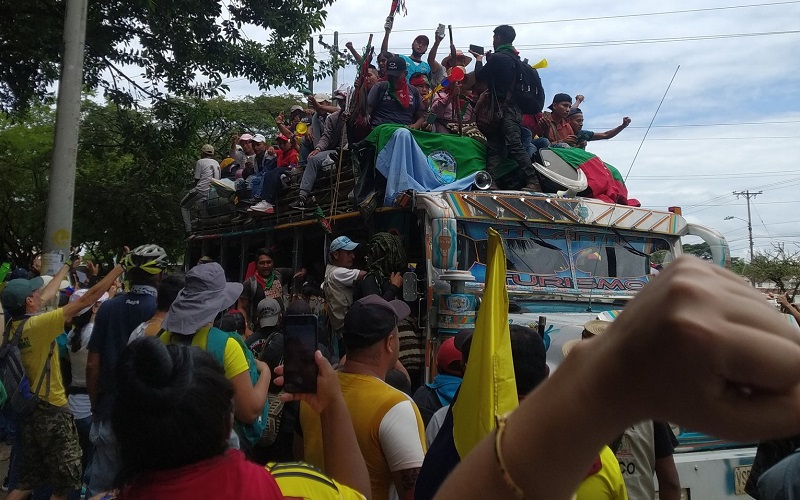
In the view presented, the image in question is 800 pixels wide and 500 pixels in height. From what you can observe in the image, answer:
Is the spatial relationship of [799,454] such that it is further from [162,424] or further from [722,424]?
[162,424]

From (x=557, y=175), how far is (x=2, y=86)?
372 inches

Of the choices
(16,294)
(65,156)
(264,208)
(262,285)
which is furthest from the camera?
(264,208)

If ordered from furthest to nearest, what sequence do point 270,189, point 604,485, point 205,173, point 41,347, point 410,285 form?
1. point 205,173
2. point 270,189
3. point 410,285
4. point 41,347
5. point 604,485

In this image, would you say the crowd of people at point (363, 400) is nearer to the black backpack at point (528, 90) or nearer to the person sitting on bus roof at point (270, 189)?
the black backpack at point (528, 90)

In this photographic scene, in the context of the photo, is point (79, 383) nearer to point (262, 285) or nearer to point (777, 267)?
point (262, 285)

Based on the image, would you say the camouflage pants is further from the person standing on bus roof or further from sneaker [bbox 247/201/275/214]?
sneaker [bbox 247/201/275/214]

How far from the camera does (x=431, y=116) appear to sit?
311 inches

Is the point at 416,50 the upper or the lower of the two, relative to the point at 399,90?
upper

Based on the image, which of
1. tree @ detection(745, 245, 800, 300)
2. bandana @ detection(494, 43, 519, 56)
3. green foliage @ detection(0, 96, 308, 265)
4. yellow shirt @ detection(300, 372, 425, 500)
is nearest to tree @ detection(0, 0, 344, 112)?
green foliage @ detection(0, 96, 308, 265)

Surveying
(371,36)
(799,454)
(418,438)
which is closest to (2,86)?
(371,36)

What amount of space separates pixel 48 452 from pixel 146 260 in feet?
5.10

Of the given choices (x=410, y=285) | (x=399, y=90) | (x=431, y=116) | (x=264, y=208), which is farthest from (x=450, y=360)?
(x=264, y=208)

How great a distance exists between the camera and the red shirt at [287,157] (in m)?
10.4

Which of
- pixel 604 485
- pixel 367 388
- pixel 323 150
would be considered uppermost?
pixel 323 150
